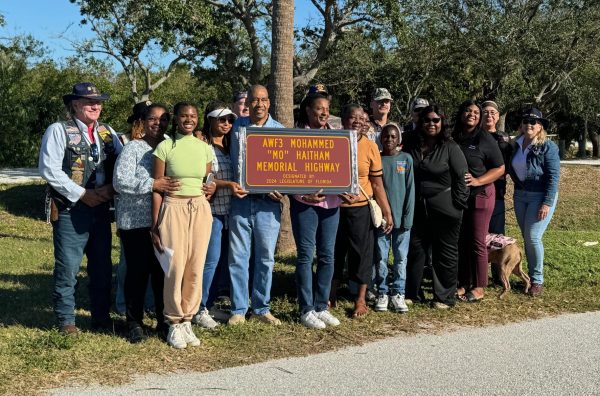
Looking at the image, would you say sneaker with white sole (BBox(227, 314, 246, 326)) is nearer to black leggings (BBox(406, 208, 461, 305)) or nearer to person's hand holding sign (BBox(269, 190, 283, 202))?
person's hand holding sign (BBox(269, 190, 283, 202))

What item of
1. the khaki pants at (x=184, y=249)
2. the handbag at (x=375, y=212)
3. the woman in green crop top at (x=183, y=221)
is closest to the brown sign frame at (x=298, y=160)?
the handbag at (x=375, y=212)

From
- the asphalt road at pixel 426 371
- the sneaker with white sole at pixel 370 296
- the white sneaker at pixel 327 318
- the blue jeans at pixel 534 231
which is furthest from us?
the blue jeans at pixel 534 231

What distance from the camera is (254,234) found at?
19.5ft

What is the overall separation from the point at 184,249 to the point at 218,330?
816 millimetres

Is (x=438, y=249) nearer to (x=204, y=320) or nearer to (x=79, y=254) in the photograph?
(x=204, y=320)

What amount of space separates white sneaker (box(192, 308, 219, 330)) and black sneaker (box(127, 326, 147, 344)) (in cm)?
54

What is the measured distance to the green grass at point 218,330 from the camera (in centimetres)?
478

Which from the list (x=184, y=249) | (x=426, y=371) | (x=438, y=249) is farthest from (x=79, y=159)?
(x=438, y=249)

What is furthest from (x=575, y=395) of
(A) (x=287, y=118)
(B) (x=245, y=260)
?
(A) (x=287, y=118)

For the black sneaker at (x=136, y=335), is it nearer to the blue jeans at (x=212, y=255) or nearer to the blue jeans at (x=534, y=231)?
the blue jeans at (x=212, y=255)

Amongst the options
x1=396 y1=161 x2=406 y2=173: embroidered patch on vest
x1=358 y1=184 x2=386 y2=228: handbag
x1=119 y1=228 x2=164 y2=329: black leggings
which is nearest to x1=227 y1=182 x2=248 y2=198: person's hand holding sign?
x1=119 y1=228 x2=164 y2=329: black leggings

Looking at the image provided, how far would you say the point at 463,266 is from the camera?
721 centimetres

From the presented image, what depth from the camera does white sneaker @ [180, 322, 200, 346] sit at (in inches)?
209

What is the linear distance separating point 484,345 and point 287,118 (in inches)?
179
